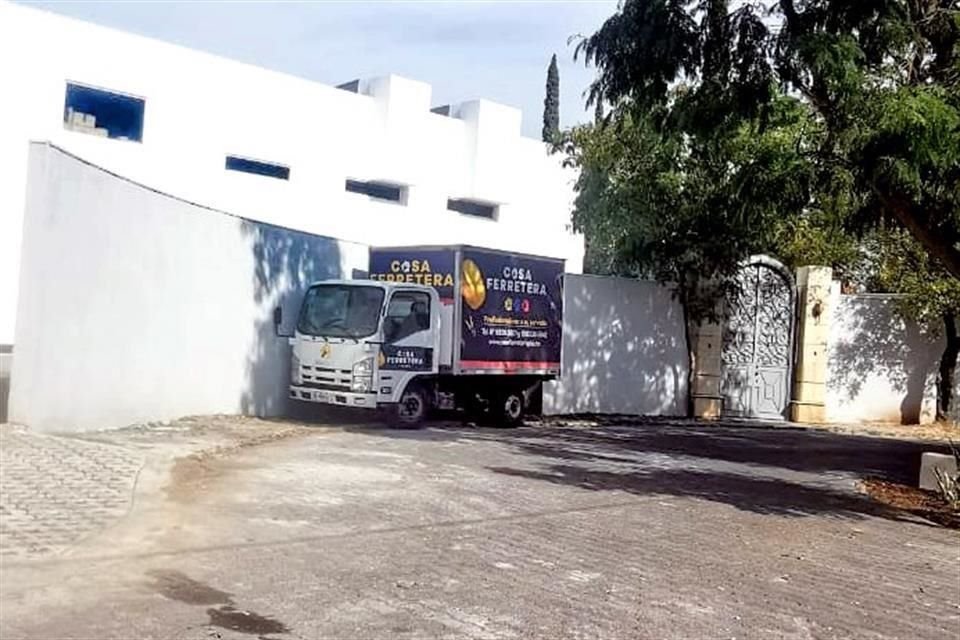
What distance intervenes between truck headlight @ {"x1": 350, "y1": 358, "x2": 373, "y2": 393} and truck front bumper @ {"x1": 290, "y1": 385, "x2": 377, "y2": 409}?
0.29 feet

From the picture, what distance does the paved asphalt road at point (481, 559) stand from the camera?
5859 millimetres

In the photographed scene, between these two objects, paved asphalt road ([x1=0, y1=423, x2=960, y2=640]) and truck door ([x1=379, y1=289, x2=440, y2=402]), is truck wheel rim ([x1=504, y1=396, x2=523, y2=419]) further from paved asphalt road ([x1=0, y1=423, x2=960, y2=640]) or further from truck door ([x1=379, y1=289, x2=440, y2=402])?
paved asphalt road ([x1=0, y1=423, x2=960, y2=640])

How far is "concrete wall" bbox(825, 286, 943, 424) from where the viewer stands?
919 inches

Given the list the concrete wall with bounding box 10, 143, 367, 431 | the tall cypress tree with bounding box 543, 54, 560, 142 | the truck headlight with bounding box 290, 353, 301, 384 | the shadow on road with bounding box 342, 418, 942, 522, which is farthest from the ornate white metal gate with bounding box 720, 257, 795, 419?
the tall cypress tree with bounding box 543, 54, 560, 142

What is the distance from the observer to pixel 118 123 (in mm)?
20672

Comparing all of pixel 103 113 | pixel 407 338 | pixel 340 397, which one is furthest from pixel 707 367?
pixel 103 113

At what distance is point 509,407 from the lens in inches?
691

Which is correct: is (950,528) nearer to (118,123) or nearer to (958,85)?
(958,85)

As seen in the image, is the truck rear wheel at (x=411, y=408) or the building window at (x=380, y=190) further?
the building window at (x=380, y=190)

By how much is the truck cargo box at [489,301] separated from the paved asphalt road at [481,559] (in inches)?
143

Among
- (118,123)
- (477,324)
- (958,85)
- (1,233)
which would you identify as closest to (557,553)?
(958,85)

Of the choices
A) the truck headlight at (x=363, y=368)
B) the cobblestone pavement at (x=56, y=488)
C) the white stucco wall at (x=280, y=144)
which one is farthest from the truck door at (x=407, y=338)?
the white stucco wall at (x=280, y=144)

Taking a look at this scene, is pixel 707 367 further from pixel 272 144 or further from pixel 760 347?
pixel 272 144

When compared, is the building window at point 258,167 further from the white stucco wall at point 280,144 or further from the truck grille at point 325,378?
the truck grille at point 325,378
